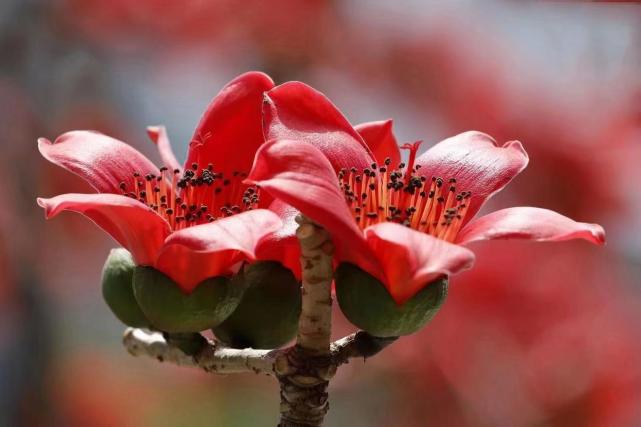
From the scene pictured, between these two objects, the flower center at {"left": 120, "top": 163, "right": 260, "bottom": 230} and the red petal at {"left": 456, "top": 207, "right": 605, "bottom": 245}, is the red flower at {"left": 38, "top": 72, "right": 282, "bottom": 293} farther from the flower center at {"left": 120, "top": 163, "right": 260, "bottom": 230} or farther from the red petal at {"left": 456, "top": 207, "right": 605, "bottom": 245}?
the red petal at {"left": 456, "top": 207, "right": 605, "bottom": 245}

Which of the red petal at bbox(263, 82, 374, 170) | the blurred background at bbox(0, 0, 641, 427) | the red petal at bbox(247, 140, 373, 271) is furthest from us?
the blurred background at bbox(0, 0, 641, 427)

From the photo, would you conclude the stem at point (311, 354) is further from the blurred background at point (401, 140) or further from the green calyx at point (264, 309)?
the blurred background at point (401, 140)

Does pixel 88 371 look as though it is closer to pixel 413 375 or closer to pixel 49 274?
pixel 49 274

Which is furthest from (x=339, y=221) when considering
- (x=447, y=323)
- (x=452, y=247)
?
(x=447, y=323)

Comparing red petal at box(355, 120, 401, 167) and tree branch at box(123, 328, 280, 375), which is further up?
red petal at box(355, 120, 401, 167)

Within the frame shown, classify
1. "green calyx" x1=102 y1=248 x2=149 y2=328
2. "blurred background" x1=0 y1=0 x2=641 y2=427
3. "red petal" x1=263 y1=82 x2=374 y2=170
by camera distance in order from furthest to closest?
1. "blurred background" x1=0 y1=0 x2=641 y2=427
2. "green calyx" x1=102 y1=248 x2=149 y2=328
3. "red petal" x1=263 y1=82 x2=374 y2=170

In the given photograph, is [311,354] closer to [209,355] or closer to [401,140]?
[209,355]

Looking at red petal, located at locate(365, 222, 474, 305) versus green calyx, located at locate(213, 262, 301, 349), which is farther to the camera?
green calyx, located at locate(213, 262, 301, 349)

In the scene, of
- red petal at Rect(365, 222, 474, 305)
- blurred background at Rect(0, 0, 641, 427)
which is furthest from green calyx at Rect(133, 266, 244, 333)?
blurred background at Rect(0, 0, 641, 427)

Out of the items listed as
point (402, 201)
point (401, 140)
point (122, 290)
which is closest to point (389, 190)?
point (402, 201)

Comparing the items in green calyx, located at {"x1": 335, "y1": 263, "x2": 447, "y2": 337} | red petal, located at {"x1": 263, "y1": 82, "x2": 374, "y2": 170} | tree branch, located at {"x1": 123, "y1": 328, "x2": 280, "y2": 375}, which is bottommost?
tree branch, located at {"x1": 123, "y1": 328, "x2": 280, "y2": 375}
